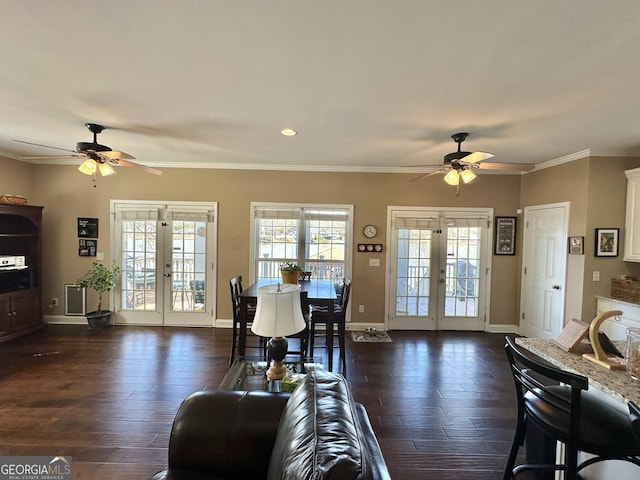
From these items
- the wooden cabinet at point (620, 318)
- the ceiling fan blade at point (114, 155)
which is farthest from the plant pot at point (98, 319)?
the wooden cabinet at point (620, 318)

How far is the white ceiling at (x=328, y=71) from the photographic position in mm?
1532

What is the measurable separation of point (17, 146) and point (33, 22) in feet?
11.7

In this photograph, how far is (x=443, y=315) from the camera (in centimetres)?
504

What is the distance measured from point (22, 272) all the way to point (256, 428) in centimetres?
515

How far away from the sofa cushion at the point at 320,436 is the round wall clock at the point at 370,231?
3.67m

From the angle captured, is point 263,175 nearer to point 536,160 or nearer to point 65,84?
point 65,84

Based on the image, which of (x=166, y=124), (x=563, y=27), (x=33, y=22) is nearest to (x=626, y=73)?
(x=563, y=27)

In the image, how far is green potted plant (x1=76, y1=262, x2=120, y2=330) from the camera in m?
4.65

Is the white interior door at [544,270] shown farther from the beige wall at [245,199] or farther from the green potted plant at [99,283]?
the green potted plant at [99,283]

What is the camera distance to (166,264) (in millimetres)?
4965

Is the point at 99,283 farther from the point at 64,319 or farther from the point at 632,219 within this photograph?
the point at 632,219

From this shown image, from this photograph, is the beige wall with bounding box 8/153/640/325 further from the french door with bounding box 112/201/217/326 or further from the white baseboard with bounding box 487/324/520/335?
the french door with bounding box 112/201/217/326

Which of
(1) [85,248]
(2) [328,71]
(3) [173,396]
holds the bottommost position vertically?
(3) [173,396]

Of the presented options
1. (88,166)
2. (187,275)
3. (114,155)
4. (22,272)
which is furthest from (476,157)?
(22,272)
